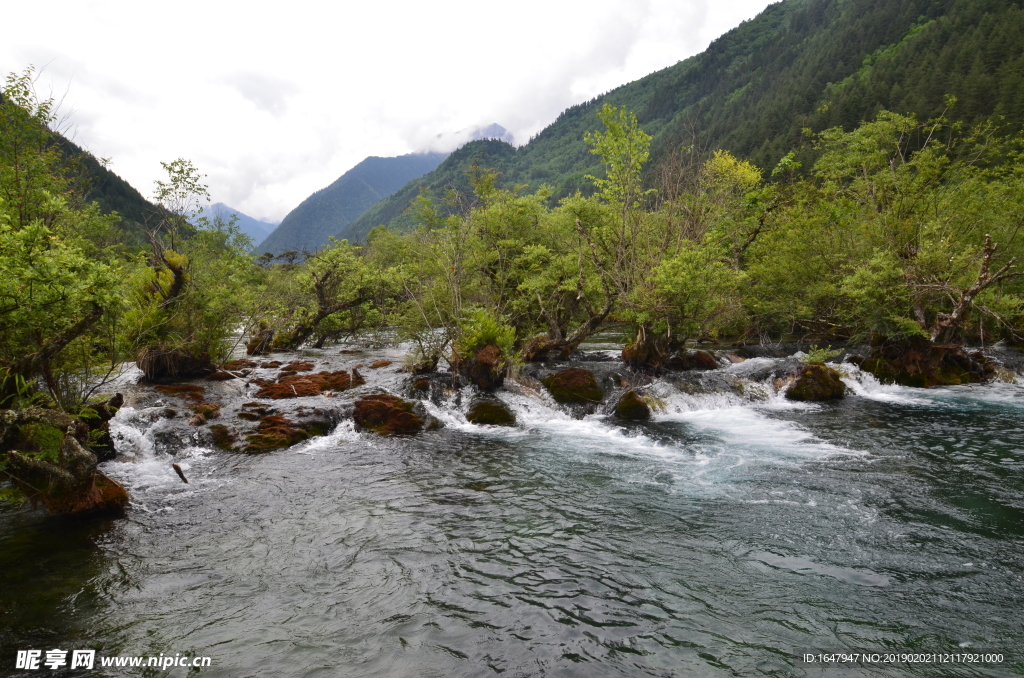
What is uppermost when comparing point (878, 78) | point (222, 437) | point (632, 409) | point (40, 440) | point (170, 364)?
point (878, 78)

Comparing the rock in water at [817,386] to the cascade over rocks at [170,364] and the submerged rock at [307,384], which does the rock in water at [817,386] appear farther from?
the cascade over rocks at [170,364]

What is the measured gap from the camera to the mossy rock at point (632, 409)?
18766 mm

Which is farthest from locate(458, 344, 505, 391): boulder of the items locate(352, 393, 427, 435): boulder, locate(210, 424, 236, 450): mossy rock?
locate(210, 424, 236, 450): mossy rock

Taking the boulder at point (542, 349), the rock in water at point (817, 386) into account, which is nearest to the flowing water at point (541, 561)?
the rock in water at point (817, 386)

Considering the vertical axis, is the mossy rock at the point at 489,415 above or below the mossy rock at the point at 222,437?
above

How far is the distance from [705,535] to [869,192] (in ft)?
99.7

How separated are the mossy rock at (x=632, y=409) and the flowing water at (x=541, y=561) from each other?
3.98m

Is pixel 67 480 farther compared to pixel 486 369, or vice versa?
pixel 486 369

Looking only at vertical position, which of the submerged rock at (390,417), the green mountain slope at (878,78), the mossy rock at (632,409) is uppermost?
the green mountain slope at (878,78)

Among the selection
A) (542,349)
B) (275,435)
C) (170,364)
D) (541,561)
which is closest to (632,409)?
(542,349)

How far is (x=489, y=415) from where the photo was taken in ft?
60.8

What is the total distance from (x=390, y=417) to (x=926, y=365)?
24.9 meters

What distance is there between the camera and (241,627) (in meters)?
6.79

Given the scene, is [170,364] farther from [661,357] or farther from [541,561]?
[661,357]
